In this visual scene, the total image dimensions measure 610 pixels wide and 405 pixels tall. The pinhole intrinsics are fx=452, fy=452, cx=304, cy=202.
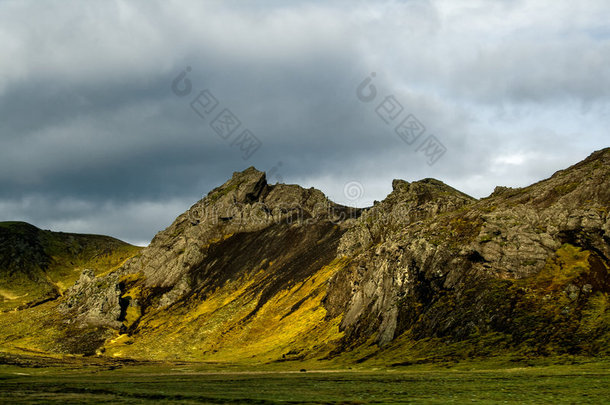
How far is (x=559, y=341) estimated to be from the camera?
107 metres

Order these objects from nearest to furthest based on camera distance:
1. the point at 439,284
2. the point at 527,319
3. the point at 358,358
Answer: the point at 527,319 → the point at 358,358 → the point at 439,284

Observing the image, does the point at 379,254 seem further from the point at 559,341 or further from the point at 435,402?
the point at 435,402

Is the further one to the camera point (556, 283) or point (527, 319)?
point (556, 283)

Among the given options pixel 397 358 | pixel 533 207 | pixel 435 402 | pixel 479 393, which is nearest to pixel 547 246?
pixel 533 207

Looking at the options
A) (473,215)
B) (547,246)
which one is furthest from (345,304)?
(547,246)

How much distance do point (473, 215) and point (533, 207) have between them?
21197 millimetres

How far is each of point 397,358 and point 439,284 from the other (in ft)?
116

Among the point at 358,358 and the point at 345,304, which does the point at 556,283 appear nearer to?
the point at 358,358

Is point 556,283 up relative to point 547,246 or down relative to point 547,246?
down

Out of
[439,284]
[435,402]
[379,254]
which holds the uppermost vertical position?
[379,254]

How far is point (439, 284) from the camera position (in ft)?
498

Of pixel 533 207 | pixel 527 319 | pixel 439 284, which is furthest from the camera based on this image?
pixel 533 207

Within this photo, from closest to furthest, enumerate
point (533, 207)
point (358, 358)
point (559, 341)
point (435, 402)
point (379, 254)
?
point (435, 402) → point (559, 341) → point (358, 358) → point (533, 207) → point (379, 254)

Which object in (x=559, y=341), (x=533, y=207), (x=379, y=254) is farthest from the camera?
(x=379, y=254)
